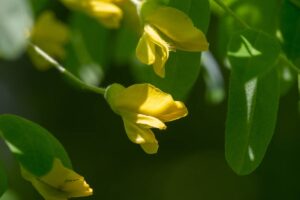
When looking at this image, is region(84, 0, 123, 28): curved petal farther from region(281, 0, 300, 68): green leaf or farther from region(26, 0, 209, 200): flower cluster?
region(281, 0, 300, 68): green leaf

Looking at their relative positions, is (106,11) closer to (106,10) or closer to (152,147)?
(106,10)

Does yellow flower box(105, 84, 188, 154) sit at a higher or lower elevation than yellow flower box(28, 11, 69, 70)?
higher

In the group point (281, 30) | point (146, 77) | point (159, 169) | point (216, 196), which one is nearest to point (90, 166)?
point (159, 169)

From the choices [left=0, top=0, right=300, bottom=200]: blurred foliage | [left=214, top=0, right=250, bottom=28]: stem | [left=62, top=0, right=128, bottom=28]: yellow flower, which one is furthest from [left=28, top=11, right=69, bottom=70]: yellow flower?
[left=214, top=0, right=250, bottom=28]: stem

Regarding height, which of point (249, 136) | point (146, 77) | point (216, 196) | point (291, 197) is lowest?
point (216, 196)

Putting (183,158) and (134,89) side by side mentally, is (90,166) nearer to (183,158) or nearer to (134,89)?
(183,158)

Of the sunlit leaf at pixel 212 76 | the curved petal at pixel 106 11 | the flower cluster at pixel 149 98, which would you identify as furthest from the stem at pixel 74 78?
the sunlit leaf at pixel 212 76
